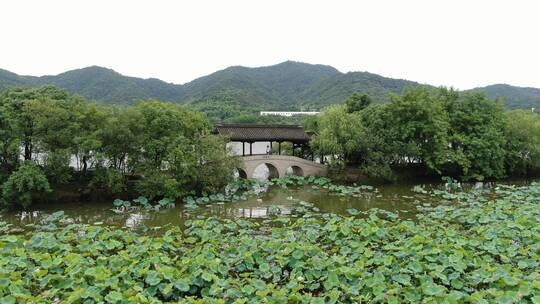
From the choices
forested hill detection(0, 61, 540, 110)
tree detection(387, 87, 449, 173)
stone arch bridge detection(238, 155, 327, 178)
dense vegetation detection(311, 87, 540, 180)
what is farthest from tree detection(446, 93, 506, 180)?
forested hill detection(0, 61, 540, 110)

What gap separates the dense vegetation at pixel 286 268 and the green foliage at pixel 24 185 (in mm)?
7757

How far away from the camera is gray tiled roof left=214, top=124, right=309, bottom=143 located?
91.0 feet

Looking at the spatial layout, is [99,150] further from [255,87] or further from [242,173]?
[255,87]

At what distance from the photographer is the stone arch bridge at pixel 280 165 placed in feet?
89.6

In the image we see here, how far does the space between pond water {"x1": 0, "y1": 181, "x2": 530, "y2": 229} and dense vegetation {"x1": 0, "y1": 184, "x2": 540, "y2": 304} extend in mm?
5783

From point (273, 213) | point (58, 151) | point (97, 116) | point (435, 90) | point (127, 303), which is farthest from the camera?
point (435, 90)

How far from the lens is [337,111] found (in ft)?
94.8

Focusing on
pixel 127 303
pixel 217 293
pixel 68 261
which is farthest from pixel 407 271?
pixel 68 261

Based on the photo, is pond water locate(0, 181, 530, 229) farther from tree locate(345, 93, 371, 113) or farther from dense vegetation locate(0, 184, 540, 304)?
tree locate(345, 93, 371, 113)

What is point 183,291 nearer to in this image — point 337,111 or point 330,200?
point 330,200

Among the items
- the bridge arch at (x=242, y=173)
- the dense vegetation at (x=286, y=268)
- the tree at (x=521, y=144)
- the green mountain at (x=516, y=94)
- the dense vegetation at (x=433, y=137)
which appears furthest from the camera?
the green mountain at (x=516, y=94)

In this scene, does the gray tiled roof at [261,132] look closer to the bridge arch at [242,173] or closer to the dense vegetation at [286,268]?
the bridge arch at [242,173]

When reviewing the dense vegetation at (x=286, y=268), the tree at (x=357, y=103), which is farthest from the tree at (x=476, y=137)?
the dense vegetation at (x=286, y=268)

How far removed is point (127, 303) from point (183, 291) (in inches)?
43.3
